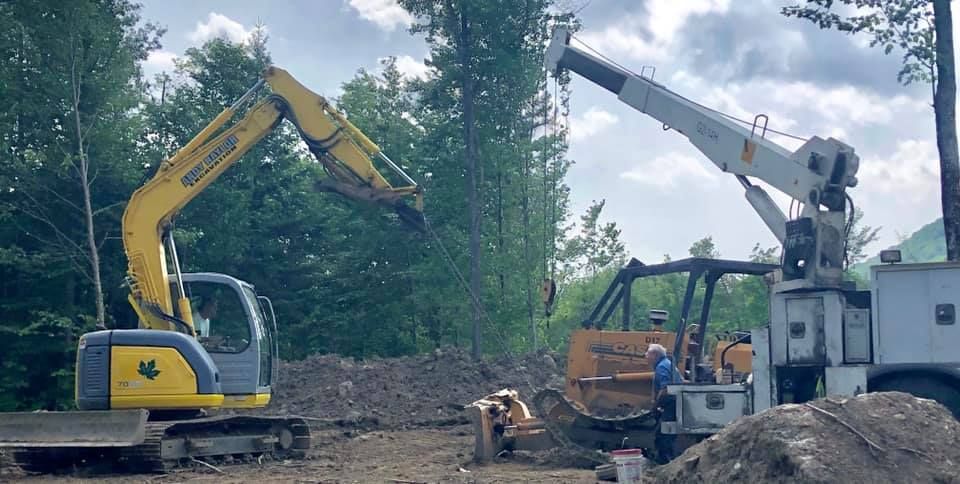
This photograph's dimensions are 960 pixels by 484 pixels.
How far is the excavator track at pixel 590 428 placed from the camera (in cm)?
1377

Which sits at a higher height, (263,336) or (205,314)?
(205,314)

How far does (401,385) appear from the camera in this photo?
24.7 meters

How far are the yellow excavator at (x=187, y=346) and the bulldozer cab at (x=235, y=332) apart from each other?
0.05ft

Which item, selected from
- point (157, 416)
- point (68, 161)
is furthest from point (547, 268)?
point (157, 416)

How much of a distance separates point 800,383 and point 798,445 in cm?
418

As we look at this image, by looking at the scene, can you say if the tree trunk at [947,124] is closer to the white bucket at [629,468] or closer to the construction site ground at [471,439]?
the construction site ground at [471,439]

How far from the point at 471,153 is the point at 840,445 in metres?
24.3

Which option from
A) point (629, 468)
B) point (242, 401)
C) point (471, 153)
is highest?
point (471, 153)

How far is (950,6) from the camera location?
58.0 feet

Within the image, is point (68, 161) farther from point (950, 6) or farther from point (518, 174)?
point (950, 6)

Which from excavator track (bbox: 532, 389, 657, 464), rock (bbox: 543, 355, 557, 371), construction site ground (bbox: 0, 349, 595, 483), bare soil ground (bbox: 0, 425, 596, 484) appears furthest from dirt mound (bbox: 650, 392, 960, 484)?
rock (bbox: 543, 355, 557, 371)

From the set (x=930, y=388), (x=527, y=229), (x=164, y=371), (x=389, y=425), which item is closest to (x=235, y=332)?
(x=164, y=371)

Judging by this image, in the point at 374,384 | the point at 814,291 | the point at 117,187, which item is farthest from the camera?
the point at 117,187

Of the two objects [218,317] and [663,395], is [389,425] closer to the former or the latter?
[218,317]
